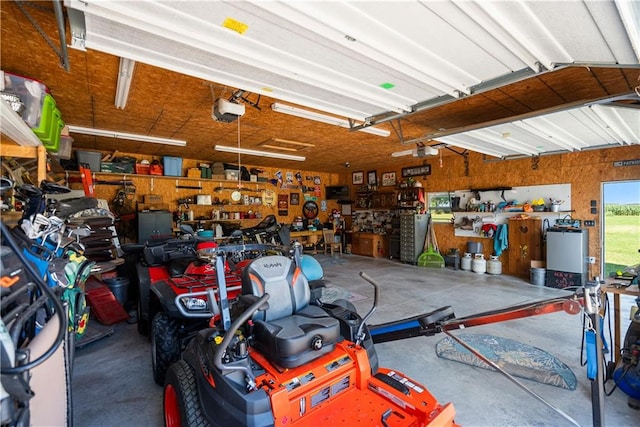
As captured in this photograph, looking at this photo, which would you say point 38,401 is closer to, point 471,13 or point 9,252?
point 9,252

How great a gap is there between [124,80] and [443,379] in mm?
4130

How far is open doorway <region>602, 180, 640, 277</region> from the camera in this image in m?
5.26

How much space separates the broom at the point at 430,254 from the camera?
7.64m

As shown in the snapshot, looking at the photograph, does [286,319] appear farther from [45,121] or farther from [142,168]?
[142,168]

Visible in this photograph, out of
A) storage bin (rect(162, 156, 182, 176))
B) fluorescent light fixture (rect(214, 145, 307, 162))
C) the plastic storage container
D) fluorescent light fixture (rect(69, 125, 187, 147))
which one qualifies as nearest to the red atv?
fluorescent light fixture (rect(69, 125, 187, 147))

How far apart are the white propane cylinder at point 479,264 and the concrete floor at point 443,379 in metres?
2.11

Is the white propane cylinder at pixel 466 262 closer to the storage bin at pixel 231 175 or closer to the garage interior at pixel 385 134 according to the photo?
the garage interior at pixel 385 134

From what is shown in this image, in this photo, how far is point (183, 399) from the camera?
1.58 m

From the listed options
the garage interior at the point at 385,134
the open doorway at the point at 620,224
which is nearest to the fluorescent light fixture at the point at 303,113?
the garage interior at the point at 385,134

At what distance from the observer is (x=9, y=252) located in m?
1.13

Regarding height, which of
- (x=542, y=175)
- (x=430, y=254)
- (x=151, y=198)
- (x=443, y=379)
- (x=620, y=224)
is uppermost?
(x=542, y=175)

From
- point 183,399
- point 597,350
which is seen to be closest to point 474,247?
point 597,350

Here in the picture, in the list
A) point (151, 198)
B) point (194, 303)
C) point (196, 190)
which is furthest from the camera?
point (196, 190)

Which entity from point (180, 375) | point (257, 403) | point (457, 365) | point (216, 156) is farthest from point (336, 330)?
point (216, 156)
